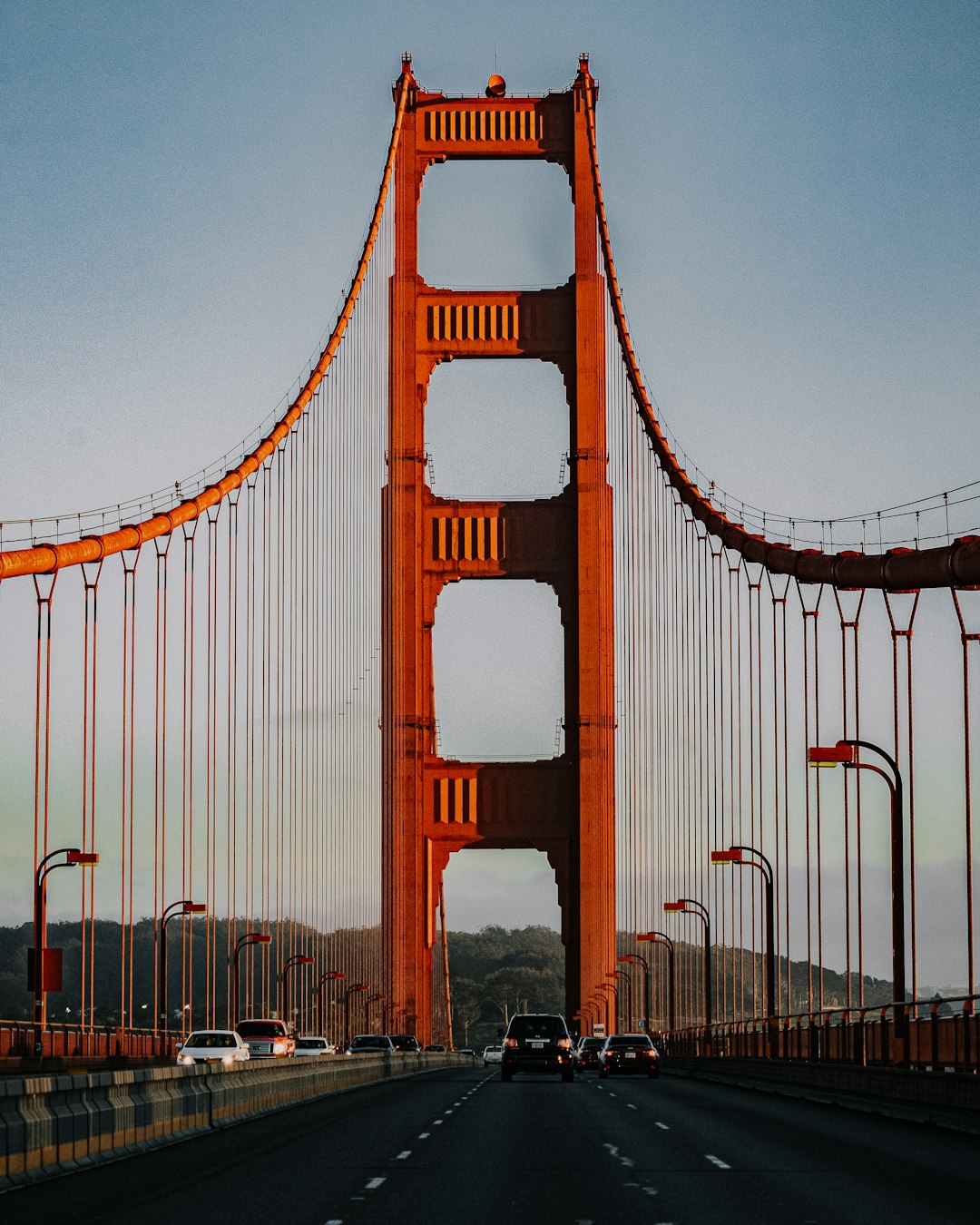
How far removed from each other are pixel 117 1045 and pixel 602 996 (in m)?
22.8

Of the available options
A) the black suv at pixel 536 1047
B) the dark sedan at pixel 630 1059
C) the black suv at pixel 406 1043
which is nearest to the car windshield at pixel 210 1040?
the black suv at pixel 536 1047

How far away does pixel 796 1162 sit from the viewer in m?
20.0

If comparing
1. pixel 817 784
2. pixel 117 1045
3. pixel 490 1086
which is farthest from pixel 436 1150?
pixel 117 1045

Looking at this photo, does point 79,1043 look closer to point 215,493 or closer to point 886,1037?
point 215,493

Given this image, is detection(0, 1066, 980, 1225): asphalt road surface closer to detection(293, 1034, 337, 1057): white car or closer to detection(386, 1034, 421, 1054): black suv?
detection(293, 1034, 337, 1057): white car

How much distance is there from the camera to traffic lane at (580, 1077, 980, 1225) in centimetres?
1505

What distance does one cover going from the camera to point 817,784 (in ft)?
165

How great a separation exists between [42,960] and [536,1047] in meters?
12.6

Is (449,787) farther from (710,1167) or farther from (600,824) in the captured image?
(710,1167)

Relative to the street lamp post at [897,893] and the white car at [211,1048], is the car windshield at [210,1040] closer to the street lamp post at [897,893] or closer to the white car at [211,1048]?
the white car at [211,1048]

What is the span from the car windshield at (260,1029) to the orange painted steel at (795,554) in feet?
58.6

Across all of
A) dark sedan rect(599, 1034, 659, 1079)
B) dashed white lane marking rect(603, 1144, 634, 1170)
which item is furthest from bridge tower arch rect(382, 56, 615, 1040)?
dashed white lane marking rect(603, 1144, 634, 1170)

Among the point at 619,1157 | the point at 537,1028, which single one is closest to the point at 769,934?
the point at 537,1028

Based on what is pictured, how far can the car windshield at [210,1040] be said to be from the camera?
46844 mm
